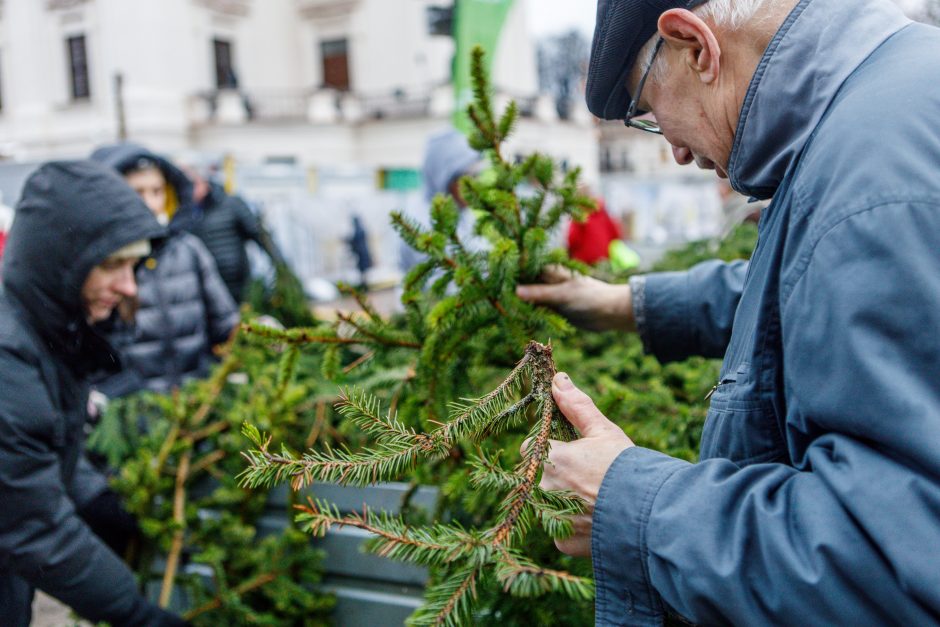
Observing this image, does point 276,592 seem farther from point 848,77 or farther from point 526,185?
point 848,77

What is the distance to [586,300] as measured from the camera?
1936 millimetres

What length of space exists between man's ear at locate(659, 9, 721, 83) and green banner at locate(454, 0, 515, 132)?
377cm

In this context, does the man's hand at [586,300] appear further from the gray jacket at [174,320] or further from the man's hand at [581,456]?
the gray jacket at [174,320]

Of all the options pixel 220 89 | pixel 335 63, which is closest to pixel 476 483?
pixel 220 89

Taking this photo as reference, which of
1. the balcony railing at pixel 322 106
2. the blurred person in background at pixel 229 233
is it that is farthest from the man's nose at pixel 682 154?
the balcony railing at pixel 322 106

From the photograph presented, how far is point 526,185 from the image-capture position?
80.1 inches

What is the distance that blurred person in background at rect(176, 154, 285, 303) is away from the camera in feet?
16.4

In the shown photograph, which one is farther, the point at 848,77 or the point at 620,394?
the point at 620,394

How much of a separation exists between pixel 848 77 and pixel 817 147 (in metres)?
0.12

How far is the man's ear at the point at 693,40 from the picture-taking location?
111 centimetres

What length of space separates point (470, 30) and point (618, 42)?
158 inches

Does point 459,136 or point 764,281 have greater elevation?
point 459,136

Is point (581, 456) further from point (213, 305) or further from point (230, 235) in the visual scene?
point (230, 235)

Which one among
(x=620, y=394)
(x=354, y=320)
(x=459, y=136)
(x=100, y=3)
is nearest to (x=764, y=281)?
(x=620, y=394)
